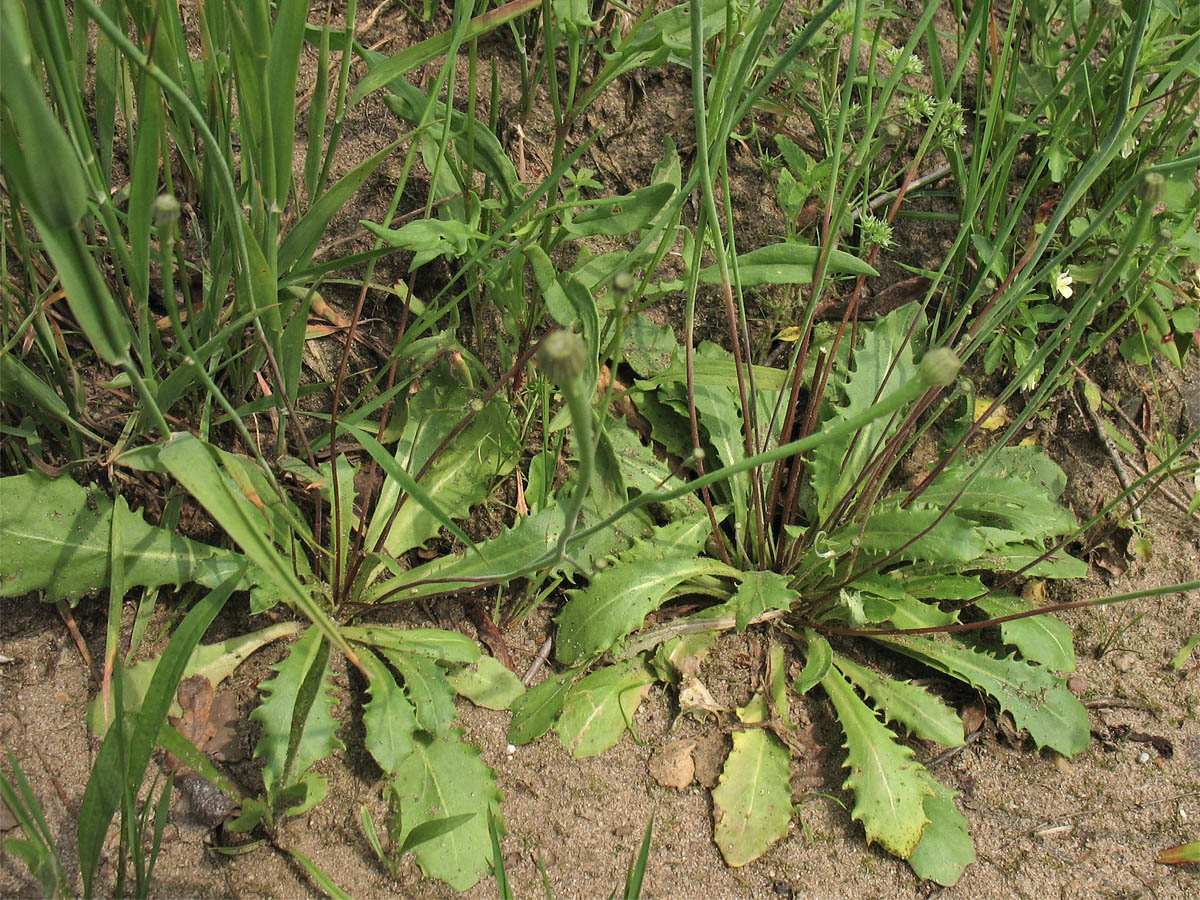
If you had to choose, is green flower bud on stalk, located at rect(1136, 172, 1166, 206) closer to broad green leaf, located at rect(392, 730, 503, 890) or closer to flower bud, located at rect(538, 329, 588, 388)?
flower bud, located at rect(538, 329, 588, 388)

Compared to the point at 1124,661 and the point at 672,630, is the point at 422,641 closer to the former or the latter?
the point at 672,630

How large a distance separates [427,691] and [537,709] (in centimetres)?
21

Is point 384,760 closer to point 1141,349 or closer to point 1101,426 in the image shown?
point 1101,426

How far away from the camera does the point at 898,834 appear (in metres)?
1.65

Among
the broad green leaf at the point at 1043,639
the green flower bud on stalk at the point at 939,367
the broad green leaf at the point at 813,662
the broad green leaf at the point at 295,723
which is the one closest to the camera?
the green flower bud on stalk at the point at 939,367

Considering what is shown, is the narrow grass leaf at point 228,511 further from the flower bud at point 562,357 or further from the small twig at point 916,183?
the small twig at point 916,183

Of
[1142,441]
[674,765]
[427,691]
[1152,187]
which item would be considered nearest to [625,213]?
[1152,187]

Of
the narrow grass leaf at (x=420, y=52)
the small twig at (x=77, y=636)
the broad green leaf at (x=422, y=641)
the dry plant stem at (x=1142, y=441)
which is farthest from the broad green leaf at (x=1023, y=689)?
the small twig at (x=77, y=636)

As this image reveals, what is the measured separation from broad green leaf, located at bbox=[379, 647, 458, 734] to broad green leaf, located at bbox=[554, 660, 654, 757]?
22 centimetres

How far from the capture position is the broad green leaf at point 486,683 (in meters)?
1.70

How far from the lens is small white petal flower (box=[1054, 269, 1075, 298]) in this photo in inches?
80.8

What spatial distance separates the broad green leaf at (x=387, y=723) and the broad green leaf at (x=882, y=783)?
78 centimetres

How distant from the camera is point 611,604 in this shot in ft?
5.71

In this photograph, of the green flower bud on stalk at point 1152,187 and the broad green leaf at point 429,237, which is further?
the broad green leaf at point 429,237
